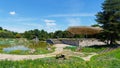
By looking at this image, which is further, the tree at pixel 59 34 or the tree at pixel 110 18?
the tree at pixel 59 34

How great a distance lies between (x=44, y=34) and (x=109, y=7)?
1811 inches

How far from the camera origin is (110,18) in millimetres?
36156

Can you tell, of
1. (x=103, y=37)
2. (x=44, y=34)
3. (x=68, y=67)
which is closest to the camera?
(x=68, y=67)

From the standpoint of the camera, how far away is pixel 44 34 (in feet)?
266

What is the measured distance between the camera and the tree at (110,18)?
35812 mm

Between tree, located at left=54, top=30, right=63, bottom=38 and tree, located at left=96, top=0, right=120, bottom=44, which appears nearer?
tree, located at left=96, top=0, right=120, bottom=44

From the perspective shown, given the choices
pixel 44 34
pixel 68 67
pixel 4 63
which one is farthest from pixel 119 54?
pixel 44 34

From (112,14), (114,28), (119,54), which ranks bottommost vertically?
(119,54)

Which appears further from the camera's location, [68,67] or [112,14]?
[112,14]

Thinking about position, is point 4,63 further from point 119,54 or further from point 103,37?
point 103,37

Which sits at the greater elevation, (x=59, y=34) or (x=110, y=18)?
(x=110, y=18)

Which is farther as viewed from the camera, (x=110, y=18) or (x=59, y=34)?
(x=59, y=34)

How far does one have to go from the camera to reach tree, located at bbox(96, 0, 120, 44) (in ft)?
117

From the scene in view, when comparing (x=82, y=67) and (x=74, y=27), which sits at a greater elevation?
(x=74, y=27)
